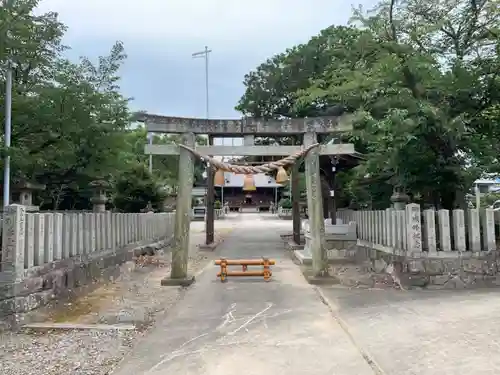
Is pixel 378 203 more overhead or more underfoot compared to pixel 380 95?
more underfoot

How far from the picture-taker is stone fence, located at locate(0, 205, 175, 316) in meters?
6.07

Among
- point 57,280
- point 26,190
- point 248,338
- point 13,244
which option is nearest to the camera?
point 248,338

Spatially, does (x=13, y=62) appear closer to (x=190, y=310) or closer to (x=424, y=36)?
(x=190, y=310)

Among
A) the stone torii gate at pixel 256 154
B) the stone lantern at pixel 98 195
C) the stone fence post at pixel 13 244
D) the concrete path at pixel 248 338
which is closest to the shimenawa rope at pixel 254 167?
the stone torii gate at pixel 256 154

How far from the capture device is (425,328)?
5.73m

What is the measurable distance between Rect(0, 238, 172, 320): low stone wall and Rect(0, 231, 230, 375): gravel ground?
0.30 m

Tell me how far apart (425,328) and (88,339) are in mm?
4450

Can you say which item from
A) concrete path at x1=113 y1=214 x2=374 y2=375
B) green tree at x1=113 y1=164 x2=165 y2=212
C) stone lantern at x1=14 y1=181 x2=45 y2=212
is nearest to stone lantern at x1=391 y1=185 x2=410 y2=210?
concrete path at x1=113 y1=214 x2=374 y2=375

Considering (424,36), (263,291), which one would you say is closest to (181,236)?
(263,291)

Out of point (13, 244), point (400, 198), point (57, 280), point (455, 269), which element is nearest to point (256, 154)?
point (400, 198)

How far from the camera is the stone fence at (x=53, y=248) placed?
6074 mm

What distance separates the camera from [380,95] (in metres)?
9.63

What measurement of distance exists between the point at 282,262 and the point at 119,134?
647 cm

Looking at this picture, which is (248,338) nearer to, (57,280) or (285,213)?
(57,280)
